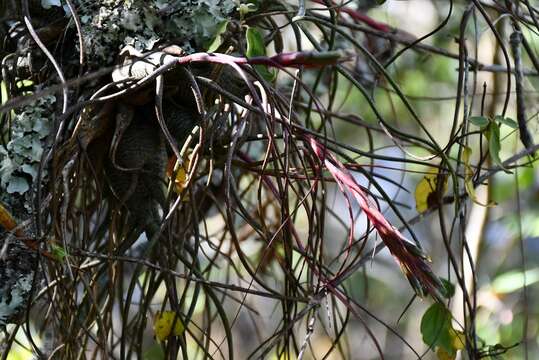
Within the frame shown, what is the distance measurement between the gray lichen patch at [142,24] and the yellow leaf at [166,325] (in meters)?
0.28

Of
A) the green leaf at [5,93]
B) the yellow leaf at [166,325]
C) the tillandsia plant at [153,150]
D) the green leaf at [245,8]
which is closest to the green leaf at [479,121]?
the tillandsia plant at [153,150]

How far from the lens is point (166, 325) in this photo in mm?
922

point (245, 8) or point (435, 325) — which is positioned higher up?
point (245, 8)

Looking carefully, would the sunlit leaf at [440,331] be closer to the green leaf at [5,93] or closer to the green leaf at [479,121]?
the green leaf at [479,121]

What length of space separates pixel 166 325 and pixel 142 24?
33cm

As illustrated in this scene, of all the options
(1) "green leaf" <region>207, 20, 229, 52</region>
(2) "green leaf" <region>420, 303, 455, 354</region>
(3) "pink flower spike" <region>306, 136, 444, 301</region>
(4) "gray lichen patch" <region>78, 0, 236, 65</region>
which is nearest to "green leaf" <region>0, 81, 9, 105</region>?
(4) "gray lichen patch" <region>78, 0, 236, 65</region>

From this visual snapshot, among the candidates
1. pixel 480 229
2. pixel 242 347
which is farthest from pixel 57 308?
pixel 242 347

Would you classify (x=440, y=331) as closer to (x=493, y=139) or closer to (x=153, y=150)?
(x=493, y=139)

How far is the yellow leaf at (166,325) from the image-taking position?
915 mm

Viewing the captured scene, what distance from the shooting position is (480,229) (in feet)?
5.51

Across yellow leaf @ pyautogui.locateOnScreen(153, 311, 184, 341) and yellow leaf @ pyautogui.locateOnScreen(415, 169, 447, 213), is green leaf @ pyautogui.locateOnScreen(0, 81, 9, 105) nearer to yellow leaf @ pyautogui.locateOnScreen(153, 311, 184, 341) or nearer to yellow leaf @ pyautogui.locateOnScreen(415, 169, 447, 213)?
yellow leaf @ pyautogui.locateOnScreen(153, 311, 184, 341)

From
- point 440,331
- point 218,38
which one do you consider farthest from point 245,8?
point 440,331

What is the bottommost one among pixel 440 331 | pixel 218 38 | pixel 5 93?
pixel 440 331

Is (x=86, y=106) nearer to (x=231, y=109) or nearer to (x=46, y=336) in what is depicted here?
(x=231, y=109)
